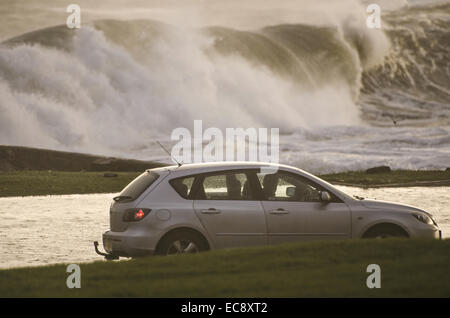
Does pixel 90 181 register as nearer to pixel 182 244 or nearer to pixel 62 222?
pixel 62 222

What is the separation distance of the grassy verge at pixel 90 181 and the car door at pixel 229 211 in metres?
13.3

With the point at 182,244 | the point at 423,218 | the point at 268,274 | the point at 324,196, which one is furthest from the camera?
the point at 423,218

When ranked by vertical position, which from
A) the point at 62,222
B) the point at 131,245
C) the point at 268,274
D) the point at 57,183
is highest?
the point at 57,183

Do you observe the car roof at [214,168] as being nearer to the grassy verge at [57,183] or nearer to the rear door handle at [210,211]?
the rear door handle at [210,211]

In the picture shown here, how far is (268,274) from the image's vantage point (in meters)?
8.62

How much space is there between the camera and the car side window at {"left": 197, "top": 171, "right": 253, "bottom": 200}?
35.0ft

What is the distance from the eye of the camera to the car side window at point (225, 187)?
1066 cm

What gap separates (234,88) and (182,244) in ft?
189

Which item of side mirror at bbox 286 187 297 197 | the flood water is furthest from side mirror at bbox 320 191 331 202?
the flood water

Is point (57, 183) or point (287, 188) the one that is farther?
point (57, 183)

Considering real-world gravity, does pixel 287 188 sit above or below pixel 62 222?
below

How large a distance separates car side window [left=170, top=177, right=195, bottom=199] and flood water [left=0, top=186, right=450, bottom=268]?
6.14 ft

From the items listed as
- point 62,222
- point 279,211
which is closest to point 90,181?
point 62,222

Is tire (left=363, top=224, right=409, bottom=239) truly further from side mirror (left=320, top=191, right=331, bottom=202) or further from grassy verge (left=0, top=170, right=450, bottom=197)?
grassy verge (left=0, top=170, right=450, bottom=197)
